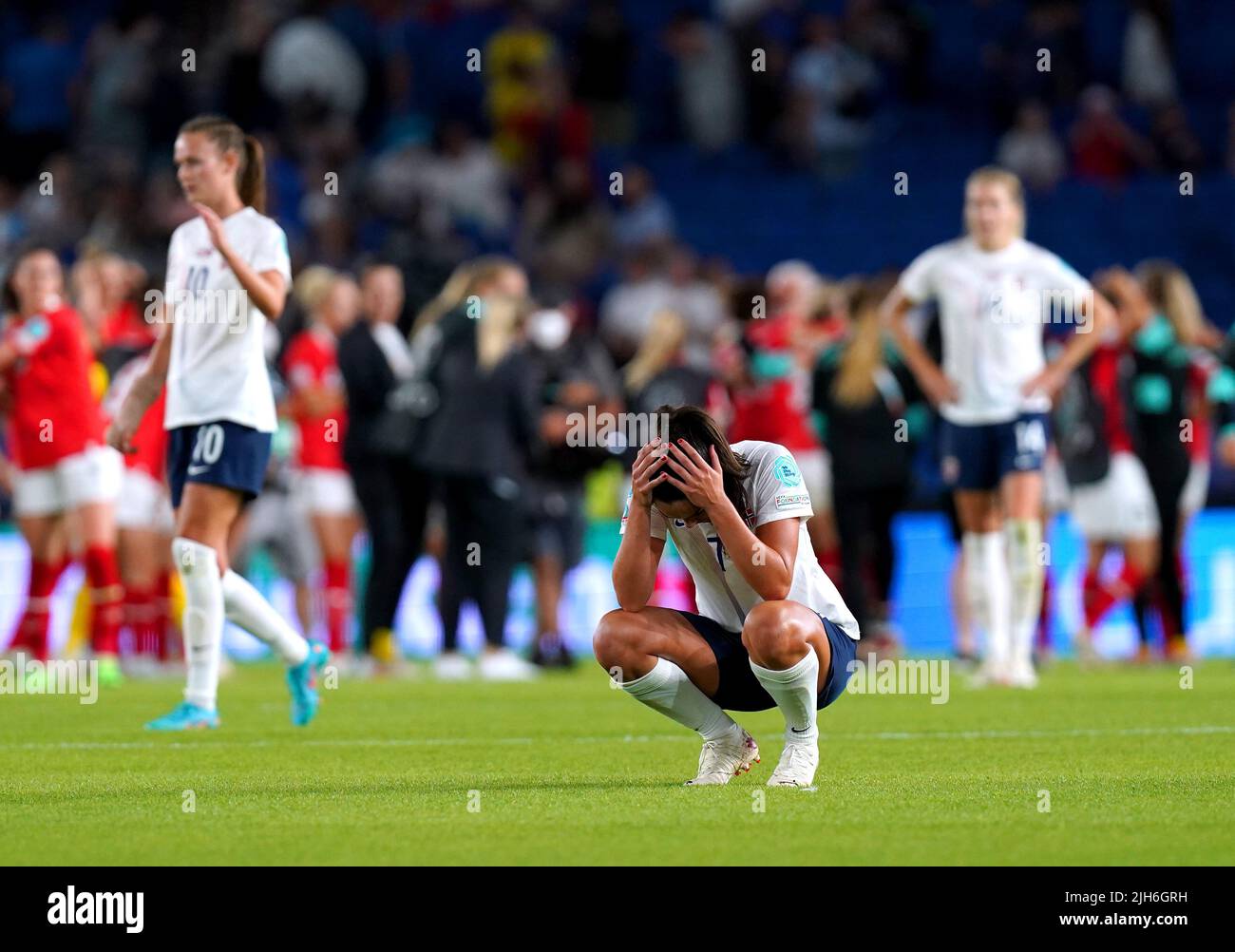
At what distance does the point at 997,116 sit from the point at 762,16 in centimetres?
273

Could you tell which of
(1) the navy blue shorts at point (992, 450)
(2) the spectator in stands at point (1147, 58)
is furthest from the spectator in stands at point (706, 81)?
(1) the navy blue shorts at point (992, 450)

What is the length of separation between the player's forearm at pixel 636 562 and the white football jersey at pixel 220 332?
2730mm

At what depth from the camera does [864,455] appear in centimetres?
1429

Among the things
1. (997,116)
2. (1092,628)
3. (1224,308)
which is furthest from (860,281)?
(997,116)

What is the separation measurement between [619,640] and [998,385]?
213 inches

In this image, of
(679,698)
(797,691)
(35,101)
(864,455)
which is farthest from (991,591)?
(35,101)

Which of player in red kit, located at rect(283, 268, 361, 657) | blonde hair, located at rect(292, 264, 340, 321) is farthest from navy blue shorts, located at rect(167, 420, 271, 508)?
blonde hair, located at rect(292, 264, 340, 321)

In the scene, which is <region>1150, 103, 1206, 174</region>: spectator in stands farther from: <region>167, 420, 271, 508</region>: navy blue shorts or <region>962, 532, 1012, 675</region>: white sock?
<region>167, 420, 271, 508</region>: navy blue shorts

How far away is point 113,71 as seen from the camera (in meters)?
22.3

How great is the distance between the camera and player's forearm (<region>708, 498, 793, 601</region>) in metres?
6.24

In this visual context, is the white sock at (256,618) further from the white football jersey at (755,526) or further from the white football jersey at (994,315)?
the white football jersey at (994,315)

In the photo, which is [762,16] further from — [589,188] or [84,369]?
[84,369]

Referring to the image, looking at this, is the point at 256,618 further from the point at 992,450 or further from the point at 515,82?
the point at 515,82

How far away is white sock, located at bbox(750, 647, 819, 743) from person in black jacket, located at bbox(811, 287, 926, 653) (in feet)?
24.9
